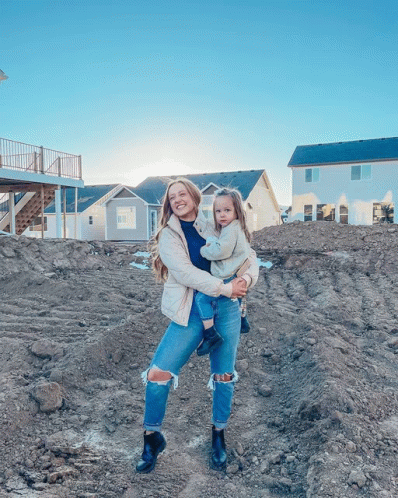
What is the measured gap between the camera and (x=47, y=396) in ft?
12.3

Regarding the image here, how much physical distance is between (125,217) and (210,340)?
1066 inches

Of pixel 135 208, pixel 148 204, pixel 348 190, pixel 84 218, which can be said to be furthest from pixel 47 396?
pixel 84 218

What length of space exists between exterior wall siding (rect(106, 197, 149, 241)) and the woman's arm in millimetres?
26006

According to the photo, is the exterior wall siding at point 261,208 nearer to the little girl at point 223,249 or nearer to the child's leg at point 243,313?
the child's leg at point 243,313

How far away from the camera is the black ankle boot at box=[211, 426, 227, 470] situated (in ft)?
9.94

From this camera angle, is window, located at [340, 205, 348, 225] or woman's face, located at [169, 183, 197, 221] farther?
window, located at [340, 205, 348, 225]

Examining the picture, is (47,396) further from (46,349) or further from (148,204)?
(148,204)

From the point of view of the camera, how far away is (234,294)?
2.86 metres

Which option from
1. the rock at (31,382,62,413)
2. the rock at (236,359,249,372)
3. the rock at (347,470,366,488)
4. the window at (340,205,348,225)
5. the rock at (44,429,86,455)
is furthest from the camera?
the window at (340,205,348,225)

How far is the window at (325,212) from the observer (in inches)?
1000

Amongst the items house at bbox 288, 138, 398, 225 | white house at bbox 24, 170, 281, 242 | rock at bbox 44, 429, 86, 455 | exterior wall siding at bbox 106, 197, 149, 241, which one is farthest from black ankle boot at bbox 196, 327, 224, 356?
exterior wall siding at bbox 106, 197, 149, 241

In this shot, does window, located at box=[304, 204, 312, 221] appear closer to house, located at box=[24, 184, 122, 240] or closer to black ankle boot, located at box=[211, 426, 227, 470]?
house, located at box=[24, 184, 122, 240]

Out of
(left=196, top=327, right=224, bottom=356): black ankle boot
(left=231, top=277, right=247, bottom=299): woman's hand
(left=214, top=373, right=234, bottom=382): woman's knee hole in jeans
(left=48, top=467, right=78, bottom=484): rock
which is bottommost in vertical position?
(left=48, top=467, right=78, bottom=484): rock

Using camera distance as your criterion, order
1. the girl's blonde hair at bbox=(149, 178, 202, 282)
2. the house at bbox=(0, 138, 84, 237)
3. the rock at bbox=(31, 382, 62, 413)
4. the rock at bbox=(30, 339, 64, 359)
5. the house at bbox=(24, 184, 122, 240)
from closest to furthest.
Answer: the girl's blonde hair at bbox=(149, 178, 202, 282), the rock at bbox=(31, 382, 62, 413), the rock at bbox=(30, 339, 64, 359), the house at bbox=(0, 138, 84, 237), the house at bbox=(24, 184, 122, 240)
